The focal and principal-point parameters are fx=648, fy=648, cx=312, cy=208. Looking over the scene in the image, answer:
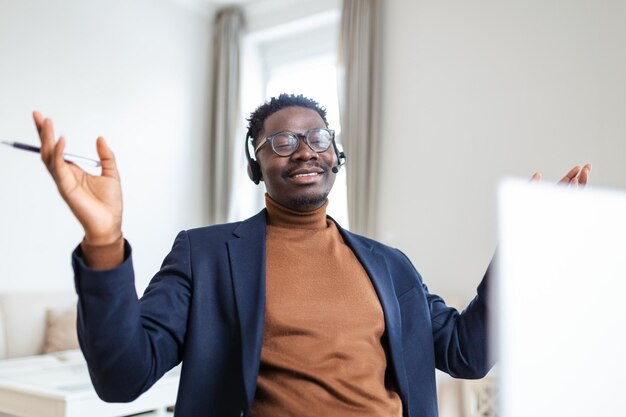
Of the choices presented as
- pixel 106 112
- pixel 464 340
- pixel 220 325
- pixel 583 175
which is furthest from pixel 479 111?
pixel 220 325

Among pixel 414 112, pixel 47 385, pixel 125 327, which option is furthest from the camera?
pixel 414 112

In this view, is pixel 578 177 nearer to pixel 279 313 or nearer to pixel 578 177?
pixel 578 177

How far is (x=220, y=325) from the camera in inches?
44.7

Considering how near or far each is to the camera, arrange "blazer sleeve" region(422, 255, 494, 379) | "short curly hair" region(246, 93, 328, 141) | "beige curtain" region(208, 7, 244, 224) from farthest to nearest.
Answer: "beige curtain" region(208, 7, 244, 224) < "short curly hair" region(246, 93, 328, 141) < "blazer sleeve" region(422, 255, 494, 379)

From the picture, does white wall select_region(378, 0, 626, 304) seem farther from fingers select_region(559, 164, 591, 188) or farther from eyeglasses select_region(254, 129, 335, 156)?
fingers select_region(559, 164, 591, 188)

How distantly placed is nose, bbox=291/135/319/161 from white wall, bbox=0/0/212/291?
2857 mm

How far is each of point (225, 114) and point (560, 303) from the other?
15.4ft

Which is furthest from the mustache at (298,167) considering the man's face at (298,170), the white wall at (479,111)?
the white wall at (479,111)

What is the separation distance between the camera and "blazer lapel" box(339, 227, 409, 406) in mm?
1217

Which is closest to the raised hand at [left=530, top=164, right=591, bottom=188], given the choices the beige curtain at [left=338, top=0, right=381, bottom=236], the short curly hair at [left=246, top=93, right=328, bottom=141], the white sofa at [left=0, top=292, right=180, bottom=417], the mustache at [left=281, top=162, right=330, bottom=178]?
the mustache at [left=281, top=162, right=330, bottom=178]

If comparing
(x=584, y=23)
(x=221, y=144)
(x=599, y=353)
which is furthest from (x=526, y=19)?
(x=599, y=353)

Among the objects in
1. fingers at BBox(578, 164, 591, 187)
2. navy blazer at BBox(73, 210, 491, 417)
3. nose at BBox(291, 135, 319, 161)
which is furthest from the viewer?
nose at BBox(291, 135, 319, 161)

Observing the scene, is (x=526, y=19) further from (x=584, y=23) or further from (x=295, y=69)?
(x=295, y=69)

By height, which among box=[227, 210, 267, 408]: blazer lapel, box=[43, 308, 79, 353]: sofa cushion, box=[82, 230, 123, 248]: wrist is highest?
box=[82, 230, 123, 248]: wrist
